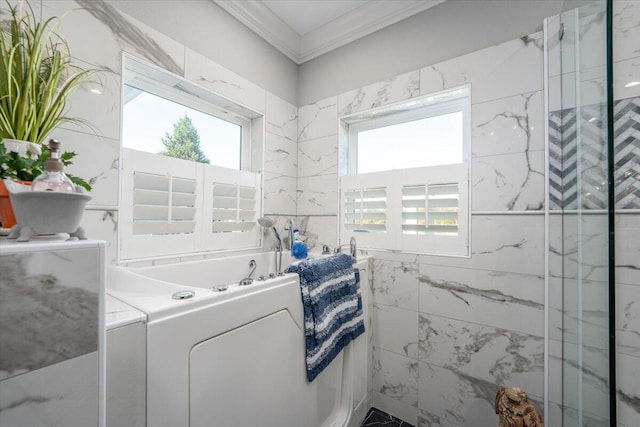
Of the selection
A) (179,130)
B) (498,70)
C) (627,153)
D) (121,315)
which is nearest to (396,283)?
(627,153)

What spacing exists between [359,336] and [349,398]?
0.31m

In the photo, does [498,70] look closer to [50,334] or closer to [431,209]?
[431,209]

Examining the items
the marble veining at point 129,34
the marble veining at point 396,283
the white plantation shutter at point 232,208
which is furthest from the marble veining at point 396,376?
the marble veining at point 129,34

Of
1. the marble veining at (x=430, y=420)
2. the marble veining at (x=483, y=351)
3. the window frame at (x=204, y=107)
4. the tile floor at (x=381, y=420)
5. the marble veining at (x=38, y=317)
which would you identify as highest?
the window frame at (x=204, y=107)

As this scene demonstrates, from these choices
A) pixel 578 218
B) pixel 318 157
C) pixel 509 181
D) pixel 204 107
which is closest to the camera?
pixel 578 218

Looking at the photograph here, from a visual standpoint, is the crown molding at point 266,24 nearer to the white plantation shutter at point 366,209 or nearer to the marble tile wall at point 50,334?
the white plantation shutter at point 366,209

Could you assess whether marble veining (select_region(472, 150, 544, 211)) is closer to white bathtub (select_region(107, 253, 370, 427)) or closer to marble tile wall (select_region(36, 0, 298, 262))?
white bathtub (select_region(107, 253, 370, 427))

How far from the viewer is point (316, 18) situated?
6.38 ft

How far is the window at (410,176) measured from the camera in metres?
1.55

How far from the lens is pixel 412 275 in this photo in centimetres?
163

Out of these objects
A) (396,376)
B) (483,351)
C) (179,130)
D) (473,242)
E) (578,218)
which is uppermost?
(179,130)

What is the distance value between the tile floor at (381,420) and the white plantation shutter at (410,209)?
1.06 metres

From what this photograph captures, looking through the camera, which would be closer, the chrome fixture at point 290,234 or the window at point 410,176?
the window at point 410,176

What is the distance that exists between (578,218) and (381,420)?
153cm
